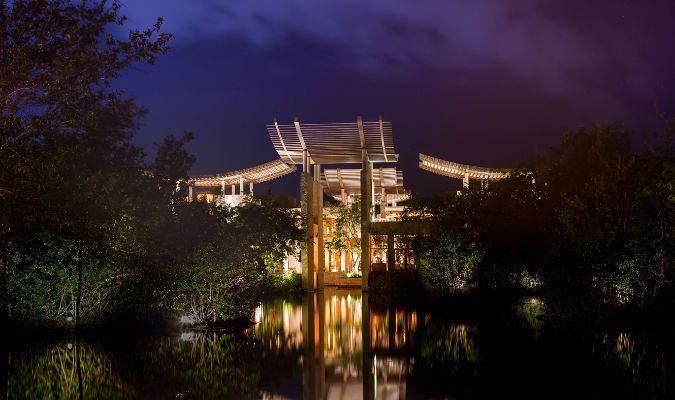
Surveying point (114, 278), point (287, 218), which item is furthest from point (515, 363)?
point (287, 218)

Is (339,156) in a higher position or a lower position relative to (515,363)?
higher

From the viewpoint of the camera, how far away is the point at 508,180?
22.9 meters

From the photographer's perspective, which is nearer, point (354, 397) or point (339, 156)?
point (354, 397)

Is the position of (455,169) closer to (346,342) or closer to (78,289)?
(346,342)

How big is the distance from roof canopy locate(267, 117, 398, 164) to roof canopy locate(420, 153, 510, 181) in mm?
4423

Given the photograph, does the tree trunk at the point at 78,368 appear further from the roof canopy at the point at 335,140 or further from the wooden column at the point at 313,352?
the roof canopy at the point at 335,140

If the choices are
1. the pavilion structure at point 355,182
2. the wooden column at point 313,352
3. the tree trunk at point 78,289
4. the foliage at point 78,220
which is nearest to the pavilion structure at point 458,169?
the pavilion structure at point 355,182

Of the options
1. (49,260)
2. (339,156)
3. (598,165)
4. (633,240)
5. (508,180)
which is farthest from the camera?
(339,156)

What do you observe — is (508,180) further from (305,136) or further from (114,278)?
(114,278)

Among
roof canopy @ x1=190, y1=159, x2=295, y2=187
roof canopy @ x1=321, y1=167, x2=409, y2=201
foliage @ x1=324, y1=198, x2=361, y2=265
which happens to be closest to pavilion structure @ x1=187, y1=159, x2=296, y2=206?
roof canopy @ x1=190, y1=159, x2=295, y2=187

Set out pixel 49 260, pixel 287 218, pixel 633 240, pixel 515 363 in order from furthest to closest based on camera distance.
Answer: pixel 287 218, pixel 633 240, pixel 49 260, pixel 515 363

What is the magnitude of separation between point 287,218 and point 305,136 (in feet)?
10.6

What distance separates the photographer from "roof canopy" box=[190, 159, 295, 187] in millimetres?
33094

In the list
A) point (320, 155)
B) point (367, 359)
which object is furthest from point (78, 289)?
point (320, 155)
